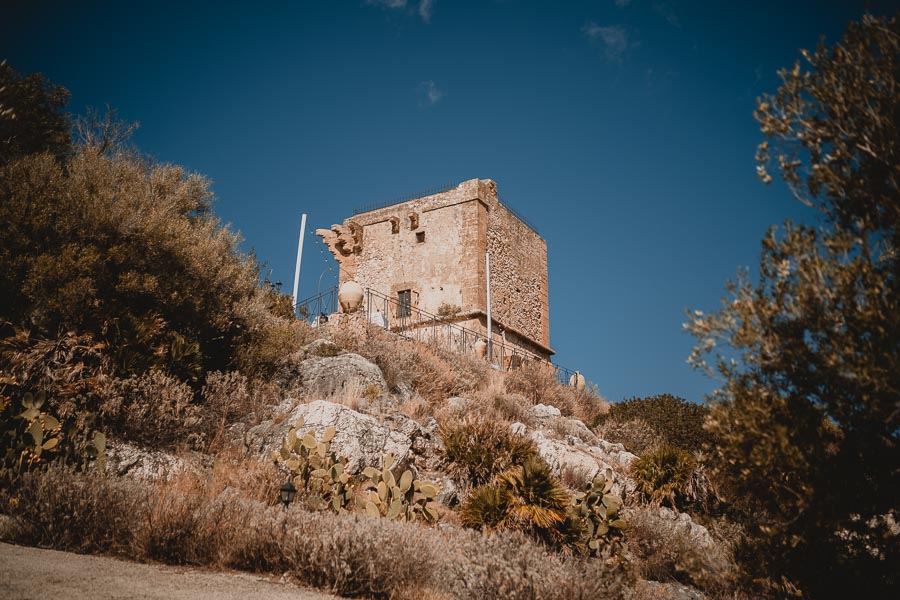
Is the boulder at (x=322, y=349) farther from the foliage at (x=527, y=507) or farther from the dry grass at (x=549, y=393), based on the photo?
the dry grass at (x=549, y=393)

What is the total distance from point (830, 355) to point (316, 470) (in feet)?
17.1

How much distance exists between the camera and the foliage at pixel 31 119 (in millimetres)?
9555

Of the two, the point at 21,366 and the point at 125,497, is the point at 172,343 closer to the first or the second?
the point at 21,366

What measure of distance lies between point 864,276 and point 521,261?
925 inches

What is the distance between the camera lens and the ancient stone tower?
916 inches

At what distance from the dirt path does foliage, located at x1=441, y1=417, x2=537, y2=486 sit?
4235mm

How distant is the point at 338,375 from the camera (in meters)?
10.1

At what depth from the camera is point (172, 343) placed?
8344mm

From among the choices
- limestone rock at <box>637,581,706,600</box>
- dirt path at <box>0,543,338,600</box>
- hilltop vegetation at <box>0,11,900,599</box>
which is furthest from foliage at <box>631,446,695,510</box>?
dirt path at <box>0,543,338,600</box>

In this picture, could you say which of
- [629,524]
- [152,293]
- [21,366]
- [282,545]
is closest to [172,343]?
[152,293]

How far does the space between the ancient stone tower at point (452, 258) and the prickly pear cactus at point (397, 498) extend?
51.2 ft

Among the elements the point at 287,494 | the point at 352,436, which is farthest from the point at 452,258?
the point at 287,494

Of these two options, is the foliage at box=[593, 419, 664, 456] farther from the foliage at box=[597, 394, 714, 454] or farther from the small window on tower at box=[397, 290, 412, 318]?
the small window on tower at box=[397, 290, 412, 318]

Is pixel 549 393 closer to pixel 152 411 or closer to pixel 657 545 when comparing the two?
pixel 657 545
